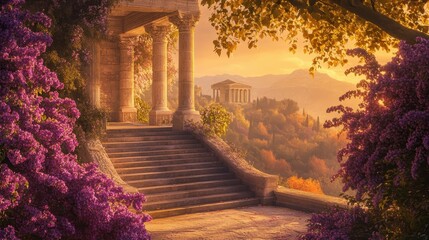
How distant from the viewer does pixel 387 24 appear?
828 centimetres

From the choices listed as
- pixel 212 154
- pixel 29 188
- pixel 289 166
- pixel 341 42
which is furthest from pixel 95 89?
pixel 289 166

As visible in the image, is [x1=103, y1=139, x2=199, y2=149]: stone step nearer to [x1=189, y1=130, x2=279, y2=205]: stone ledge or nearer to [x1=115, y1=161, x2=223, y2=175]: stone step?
[x1=189, y1=130, x2=279, y2=205]: stone ledge

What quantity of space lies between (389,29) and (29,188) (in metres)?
5.86

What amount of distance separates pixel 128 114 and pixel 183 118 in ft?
20.9

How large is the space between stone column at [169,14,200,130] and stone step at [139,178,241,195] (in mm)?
4282

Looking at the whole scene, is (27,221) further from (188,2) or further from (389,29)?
(188,2)

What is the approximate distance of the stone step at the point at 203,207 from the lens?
502 inches

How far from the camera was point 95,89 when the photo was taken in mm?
15898

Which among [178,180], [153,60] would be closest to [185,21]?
[153,60]

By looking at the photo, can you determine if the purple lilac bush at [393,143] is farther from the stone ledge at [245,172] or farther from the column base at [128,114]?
the column base at [128,114]

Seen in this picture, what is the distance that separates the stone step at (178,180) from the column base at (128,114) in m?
9.83

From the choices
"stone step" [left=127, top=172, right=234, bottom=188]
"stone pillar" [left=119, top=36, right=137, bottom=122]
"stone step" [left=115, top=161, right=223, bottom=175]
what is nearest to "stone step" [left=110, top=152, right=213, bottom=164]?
"stone step" [left=115, top=161, right=223, bottom=175]

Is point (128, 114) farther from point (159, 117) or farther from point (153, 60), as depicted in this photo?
point (153, 60)

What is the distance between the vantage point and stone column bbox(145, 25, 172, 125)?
21.6 meters
